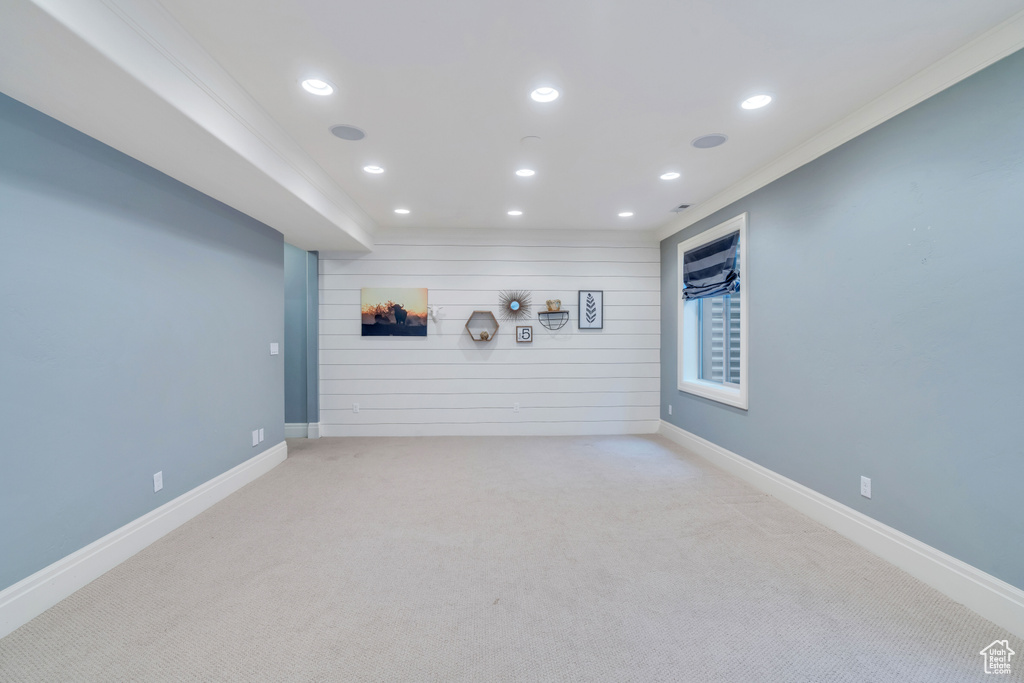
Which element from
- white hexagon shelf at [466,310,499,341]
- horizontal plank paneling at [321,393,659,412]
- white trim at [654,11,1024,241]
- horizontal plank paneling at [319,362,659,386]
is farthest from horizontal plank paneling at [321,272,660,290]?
white trim at [654,11,1024,241]

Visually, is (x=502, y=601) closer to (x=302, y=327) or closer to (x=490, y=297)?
(x=490, y=297)

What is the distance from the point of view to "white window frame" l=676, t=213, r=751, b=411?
3717 millimetres

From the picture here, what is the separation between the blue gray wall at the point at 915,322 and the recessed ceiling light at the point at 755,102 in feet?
2.42

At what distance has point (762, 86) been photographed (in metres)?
2.28

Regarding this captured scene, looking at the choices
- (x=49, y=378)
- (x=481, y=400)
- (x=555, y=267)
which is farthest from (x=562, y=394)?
(x=49, y=378)

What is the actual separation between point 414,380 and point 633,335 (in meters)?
2.93

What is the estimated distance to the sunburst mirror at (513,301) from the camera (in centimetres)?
534

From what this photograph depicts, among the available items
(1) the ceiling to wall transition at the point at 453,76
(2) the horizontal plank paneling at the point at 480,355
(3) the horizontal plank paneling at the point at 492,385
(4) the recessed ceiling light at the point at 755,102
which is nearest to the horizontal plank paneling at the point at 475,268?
(2) the horizontal plank paneling at the point at 480,355

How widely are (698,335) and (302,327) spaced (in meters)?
4.94

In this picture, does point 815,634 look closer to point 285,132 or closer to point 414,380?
point 285,132

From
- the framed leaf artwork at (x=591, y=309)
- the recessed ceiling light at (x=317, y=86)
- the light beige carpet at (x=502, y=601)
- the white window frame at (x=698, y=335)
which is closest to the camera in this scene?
the light beige carpet at (x=502, y=601)

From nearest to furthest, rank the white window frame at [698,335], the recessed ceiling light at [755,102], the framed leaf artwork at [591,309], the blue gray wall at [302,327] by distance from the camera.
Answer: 1. the recessed ceiling light at [755,102]
2. the white window frame at [698,335]
3. the blue gray wall at [302,327]
4. the framed leaf artwork at [591,309]

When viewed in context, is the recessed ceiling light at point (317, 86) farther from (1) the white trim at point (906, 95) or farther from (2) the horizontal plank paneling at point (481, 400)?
(2) the horizontal plank paneling at point (481, 400)

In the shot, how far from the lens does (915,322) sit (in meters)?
2.27
